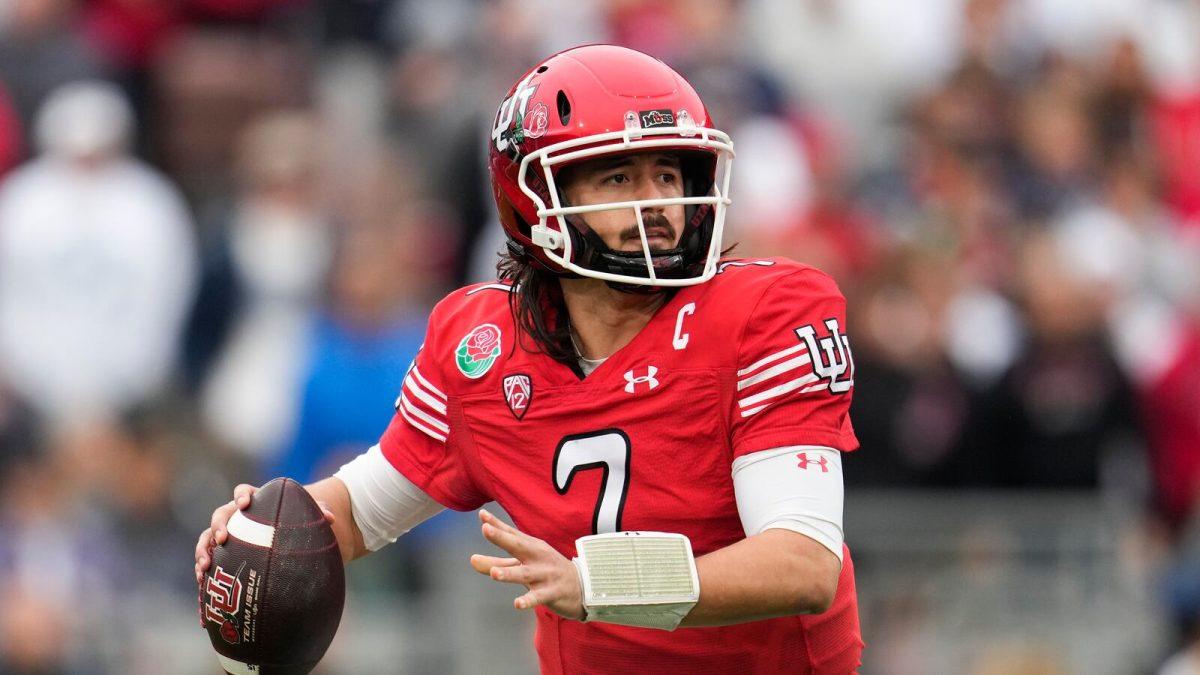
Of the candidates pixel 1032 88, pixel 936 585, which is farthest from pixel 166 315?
pixel 1032 88

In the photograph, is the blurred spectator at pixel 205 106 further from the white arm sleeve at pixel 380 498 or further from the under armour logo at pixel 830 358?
the under armour logo at pixel 830 358

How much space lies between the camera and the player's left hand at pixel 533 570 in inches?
130

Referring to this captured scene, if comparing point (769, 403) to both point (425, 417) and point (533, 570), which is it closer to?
point (533, 570)

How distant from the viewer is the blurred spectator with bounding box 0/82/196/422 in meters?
8.56

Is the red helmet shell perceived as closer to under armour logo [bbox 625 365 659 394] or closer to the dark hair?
the dark hair

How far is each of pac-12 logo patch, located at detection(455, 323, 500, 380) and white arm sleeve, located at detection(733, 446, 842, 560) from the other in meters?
0.67

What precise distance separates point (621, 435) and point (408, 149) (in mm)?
5586

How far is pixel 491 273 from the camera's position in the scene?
8.41 m

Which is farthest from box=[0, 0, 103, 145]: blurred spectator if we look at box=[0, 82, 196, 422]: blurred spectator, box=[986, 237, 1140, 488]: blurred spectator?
box=[986, 237, 1140, 488]: blurred spectator

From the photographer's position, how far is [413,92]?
30.8 ft

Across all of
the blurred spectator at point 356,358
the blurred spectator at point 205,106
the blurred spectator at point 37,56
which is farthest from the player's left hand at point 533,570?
the blurred spectator at point 37,56

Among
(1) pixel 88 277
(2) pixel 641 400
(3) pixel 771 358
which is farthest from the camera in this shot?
(1) pixel 88 277

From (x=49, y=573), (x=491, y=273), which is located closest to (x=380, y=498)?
(x=49, y=573)

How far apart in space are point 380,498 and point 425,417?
22cm
